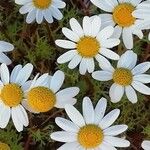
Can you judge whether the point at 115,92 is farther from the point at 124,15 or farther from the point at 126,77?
the point at 124,15

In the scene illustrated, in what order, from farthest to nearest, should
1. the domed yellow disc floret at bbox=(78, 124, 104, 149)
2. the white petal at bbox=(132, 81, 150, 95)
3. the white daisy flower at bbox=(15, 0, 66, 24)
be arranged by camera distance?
the white daisy flower at bbox=(15, 0, 66, 24) → the white petal at bbox=(132, 81, 150, 95) → the domed yellow disc floret at bbox=(78, 124, 104, 149)

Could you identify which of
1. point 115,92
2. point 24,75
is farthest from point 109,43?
point 24,75

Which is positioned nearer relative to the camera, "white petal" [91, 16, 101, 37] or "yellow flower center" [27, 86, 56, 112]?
"yellow flower center" [27, 86, 56, 112]

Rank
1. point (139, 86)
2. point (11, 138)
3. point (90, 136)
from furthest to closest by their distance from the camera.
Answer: point (11, 138)
point (139, 86)
point (90, 136)

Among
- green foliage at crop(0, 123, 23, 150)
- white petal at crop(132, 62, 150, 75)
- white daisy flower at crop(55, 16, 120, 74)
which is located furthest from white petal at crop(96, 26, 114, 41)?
green foliage at crop(0, 123, 23, 150)

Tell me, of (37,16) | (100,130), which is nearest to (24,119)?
(100,130)

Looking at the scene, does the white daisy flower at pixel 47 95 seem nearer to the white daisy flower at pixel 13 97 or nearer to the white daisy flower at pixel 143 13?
the white daisy flower at pixel 13 97

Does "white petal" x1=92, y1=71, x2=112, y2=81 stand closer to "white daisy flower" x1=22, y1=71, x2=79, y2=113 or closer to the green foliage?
"white daisy flower" x1=22, y1=71, x2=79, y2=113
